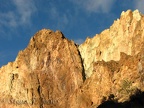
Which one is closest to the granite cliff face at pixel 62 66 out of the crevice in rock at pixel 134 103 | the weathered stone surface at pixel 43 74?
the weathered stone surface at pixel 43 74

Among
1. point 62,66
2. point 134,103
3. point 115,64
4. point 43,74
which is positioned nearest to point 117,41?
point 115,64

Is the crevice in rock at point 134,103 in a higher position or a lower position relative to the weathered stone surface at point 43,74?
lower

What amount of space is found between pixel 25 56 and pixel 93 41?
77.8 feet

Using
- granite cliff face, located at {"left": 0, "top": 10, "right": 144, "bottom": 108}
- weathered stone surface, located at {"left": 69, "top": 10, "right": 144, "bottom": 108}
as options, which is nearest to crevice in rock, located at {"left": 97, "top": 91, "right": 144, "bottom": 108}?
weathered stone surface, located at {"left": 69, "top": 10, "right": 144, "bottom": 108}

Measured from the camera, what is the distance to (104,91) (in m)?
109

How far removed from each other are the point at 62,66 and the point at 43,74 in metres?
6.61

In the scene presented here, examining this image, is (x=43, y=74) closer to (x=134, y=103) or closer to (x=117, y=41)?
(x=117, y=41)

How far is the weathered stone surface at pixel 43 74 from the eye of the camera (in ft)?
468

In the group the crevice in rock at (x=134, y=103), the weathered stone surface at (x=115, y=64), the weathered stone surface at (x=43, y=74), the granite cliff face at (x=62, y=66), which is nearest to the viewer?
the crevice in rock at (x=134, y=103)

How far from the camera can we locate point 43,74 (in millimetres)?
146375

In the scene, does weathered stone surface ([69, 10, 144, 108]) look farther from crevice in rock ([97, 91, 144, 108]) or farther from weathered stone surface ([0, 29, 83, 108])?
weathered stone surface ([0, 29, 83, 108])

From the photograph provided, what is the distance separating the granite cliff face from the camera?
121m

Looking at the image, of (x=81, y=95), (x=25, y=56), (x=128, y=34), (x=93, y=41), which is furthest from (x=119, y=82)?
(x=25, y=56)

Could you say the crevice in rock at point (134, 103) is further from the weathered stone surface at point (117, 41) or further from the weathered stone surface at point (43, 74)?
the weathered stone surface at point (43, 74)
